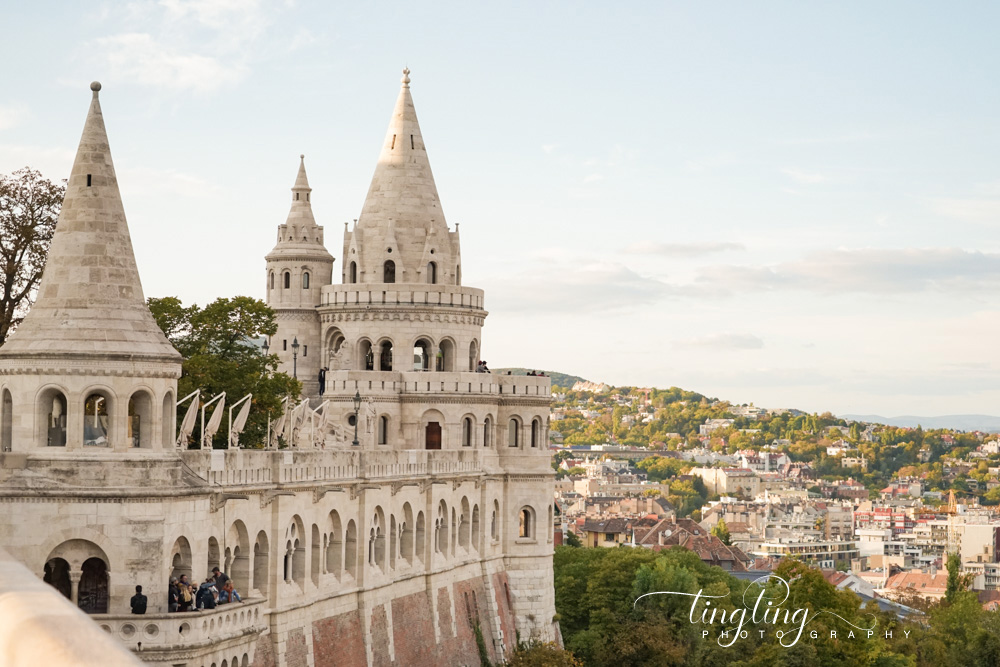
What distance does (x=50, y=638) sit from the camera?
208 inches

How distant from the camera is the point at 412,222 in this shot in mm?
65688

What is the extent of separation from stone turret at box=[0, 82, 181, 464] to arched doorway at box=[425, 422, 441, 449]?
105ft

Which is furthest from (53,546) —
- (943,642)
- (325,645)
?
(943,642)

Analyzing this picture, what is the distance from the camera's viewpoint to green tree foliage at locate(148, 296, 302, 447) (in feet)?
165

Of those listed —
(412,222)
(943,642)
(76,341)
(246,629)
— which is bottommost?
(943,642)

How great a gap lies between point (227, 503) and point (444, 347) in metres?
30.7

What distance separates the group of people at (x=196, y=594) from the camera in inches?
1214

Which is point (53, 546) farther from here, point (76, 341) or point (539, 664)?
point (539, 664)

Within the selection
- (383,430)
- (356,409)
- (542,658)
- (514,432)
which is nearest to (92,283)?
(356,409)

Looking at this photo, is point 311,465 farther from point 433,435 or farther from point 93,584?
point 433,435

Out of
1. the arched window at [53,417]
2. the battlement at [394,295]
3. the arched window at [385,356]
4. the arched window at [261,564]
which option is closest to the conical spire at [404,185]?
the battlement at [394,295]

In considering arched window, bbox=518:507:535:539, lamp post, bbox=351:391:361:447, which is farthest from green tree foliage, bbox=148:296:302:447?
arched window, bbox=518:507:535:539

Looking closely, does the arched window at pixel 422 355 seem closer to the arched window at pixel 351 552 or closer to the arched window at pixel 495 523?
the arched window at pixel 495 523

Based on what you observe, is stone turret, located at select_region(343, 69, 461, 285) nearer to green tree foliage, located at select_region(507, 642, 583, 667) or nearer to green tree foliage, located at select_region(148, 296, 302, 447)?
green tree foliage, located at select_region(148, 296, 302, 447)
